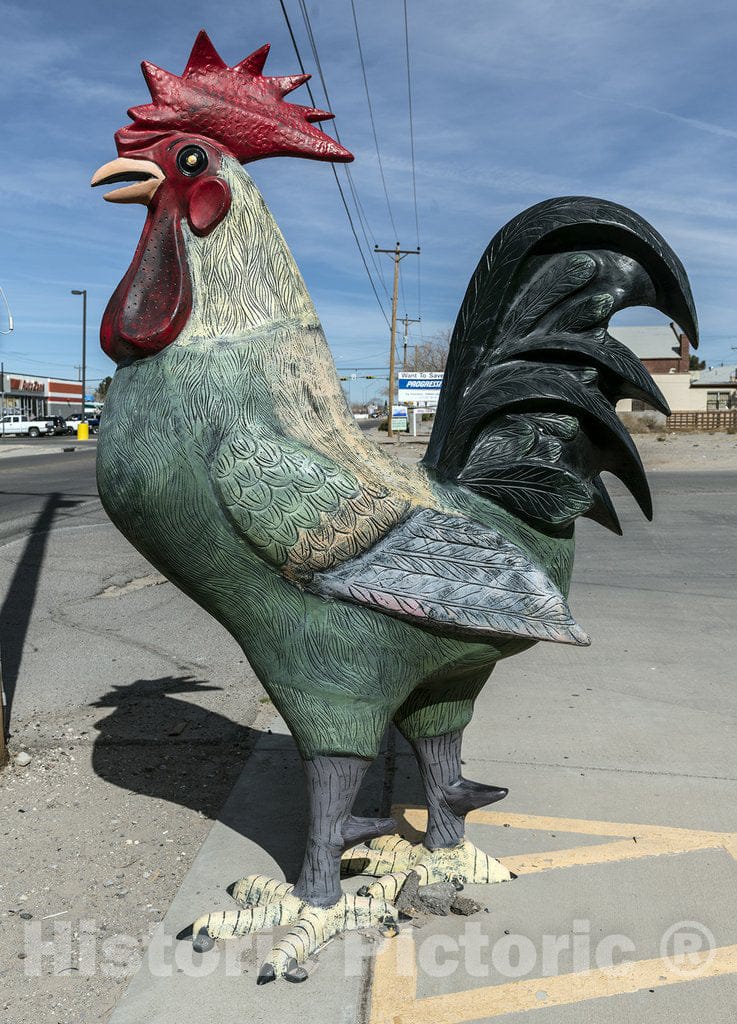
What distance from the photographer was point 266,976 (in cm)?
226

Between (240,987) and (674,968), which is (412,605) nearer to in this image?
(240,987)

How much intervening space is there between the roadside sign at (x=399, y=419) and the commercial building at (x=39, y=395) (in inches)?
1167

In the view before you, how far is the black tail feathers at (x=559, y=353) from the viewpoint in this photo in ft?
7.91

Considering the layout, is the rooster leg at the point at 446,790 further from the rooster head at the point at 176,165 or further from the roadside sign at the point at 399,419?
the roadside sign at the point at 399,419

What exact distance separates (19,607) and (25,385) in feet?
197

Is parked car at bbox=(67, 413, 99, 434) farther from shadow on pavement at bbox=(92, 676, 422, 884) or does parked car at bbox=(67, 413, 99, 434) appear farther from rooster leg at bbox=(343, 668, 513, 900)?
rooster leg at bbox=(343, 668, 513, 900)

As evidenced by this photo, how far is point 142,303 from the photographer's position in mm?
2146

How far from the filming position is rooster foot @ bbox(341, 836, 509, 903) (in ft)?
9.10

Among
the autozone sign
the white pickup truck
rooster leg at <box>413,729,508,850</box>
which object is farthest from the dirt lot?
the autozone sign

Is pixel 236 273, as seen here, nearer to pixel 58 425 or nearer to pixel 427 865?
pixel 427 865

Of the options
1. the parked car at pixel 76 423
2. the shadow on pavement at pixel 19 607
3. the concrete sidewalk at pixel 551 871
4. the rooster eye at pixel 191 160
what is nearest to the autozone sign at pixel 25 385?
the parked car at pixel 76 423

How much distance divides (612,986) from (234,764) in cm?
205

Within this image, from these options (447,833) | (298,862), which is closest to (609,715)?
(447,833)

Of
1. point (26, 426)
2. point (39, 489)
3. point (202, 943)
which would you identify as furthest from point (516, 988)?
point (26, 426)
